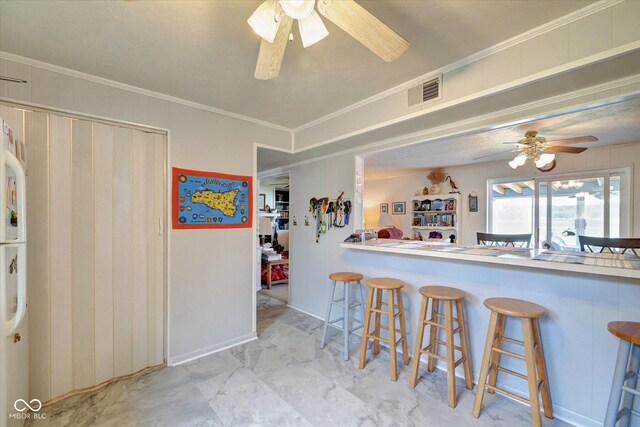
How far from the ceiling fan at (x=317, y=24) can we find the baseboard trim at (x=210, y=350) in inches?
96.1

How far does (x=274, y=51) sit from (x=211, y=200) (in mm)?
1599

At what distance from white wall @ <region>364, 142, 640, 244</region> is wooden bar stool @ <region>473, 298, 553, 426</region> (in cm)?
317

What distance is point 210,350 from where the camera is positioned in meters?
2.49

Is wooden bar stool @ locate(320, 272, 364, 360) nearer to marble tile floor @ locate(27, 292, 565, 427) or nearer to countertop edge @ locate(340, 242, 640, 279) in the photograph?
marble tile floor @ locate(27, 292, 565, 427)

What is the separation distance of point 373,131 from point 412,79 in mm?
498

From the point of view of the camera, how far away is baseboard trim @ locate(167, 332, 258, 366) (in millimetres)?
2305

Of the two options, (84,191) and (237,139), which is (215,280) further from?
(237,139)

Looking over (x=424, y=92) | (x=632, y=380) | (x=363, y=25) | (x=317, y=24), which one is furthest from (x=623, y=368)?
(x=317, y=24)

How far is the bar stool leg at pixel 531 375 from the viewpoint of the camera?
4.88 ft

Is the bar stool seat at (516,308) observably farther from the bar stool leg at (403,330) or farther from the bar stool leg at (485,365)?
the bar stool leg at (403,330)

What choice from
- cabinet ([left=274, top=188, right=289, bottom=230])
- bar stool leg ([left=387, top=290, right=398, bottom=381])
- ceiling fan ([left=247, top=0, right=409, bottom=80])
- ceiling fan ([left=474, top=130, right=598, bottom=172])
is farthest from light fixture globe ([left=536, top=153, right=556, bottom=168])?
cabinet ([left=274, top=188, right=289, bottom=230])

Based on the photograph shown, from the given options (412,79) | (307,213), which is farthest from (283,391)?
(412,79)

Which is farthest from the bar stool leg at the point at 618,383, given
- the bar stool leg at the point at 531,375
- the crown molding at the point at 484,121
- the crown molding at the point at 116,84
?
the crown molding at the point at 116,84

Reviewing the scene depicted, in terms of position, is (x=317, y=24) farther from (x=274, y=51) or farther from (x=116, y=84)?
(x=116, y=84)
